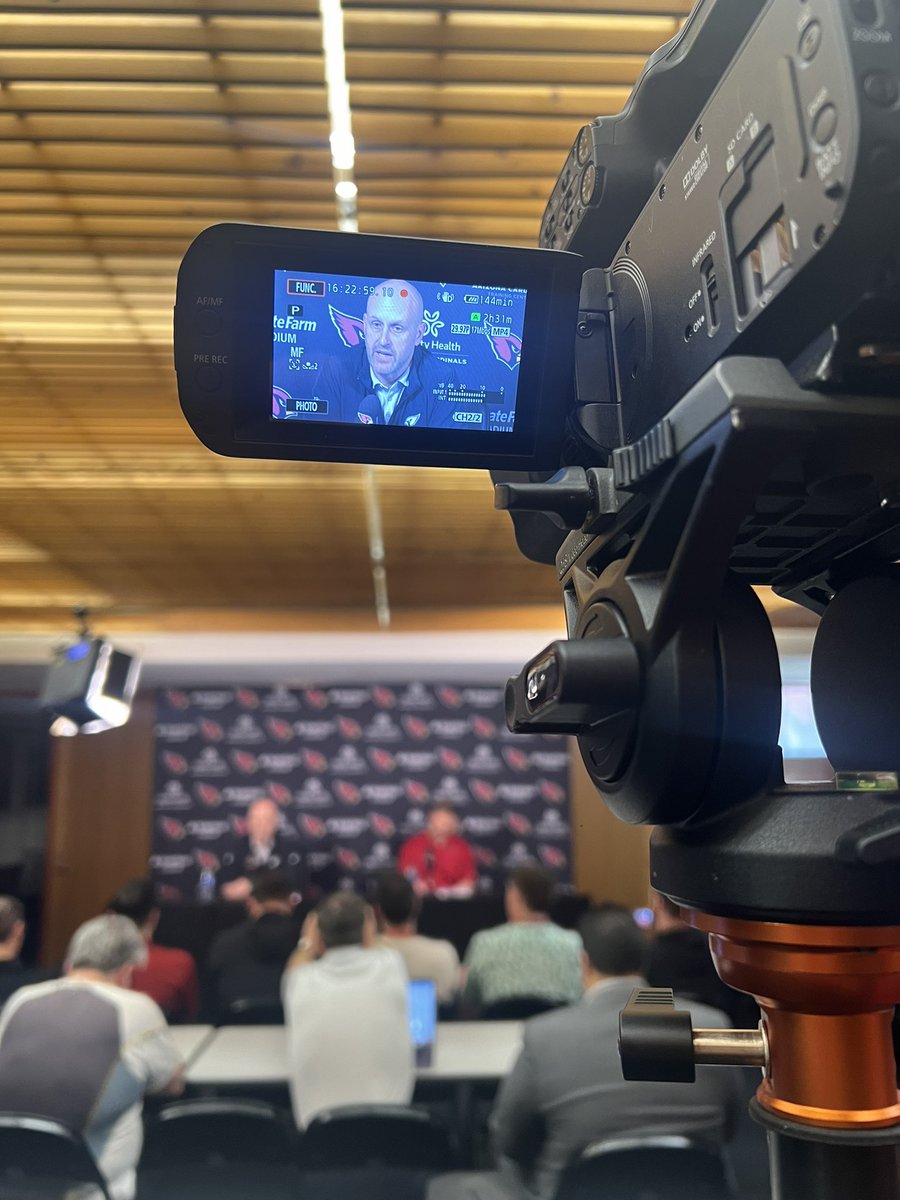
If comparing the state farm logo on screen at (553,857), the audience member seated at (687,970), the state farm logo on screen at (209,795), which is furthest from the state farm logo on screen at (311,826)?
the audience member seated at (687,970)

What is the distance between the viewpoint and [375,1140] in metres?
2.38

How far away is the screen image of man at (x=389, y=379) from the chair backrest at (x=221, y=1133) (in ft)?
7.67

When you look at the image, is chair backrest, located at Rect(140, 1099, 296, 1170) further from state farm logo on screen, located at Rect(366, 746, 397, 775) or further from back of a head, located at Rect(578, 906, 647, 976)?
state farm logo on screen, located at Rect(366, 746, 397, 775)

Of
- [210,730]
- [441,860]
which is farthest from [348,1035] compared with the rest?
[210,730]

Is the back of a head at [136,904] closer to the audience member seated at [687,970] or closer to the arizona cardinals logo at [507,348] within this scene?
the audience member seated at [687,970]

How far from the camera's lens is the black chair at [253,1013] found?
12.0ft

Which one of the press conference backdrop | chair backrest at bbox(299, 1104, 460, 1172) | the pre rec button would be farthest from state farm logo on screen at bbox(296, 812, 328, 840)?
the pre rec button

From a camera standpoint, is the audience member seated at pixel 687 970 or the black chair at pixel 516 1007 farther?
the black chair at pixel 516 1007

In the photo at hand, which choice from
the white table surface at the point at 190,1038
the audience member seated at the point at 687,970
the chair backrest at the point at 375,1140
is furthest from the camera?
the audience member seated at the point at 687,970

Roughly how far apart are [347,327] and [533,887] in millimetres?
3438

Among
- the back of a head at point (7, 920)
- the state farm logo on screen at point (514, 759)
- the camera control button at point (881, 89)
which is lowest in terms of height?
the back of a head at point (7, 920)

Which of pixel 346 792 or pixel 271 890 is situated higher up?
pixel 346 792

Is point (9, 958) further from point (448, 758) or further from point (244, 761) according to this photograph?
point (448, 758)

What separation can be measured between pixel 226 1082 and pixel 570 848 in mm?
5062
